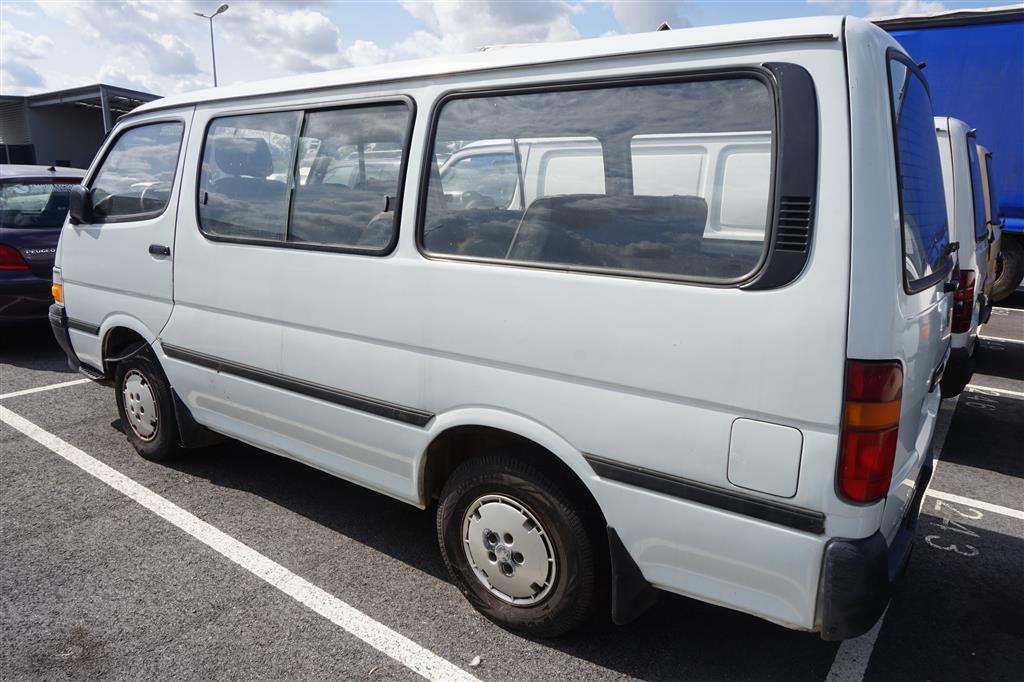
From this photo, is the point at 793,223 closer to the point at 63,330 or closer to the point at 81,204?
the point at 81,204

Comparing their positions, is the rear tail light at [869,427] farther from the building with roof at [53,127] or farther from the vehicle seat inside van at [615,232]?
the building with roof at [53,127]

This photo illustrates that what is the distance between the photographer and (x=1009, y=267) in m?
9.70

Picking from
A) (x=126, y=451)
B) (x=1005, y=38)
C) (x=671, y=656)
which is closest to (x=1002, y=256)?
(x=1005, y=38)

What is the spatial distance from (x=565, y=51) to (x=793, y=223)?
0.98 metres

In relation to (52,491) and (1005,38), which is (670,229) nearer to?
(52,491)

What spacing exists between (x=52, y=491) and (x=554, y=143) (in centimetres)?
330

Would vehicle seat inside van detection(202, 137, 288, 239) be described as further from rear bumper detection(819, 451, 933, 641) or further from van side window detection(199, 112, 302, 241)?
rear bumper detection(819, 451, 933, 641)

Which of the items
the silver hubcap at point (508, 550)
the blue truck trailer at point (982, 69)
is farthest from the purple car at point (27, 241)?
the blue truck trailer at point (982, 69)

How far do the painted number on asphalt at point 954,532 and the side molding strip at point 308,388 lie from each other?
8.44 feet

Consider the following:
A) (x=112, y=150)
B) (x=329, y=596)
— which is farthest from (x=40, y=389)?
(x=329, y=596)

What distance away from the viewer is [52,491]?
3893mm

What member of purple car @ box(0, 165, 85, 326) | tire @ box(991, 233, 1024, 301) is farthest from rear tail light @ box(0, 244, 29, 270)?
tire @ box(991, 233, 1024, 301)

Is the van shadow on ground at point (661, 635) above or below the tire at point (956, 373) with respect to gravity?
below

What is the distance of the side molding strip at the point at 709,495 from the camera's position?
2.01 meters
